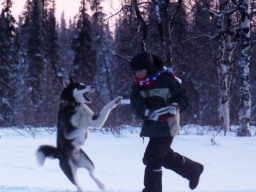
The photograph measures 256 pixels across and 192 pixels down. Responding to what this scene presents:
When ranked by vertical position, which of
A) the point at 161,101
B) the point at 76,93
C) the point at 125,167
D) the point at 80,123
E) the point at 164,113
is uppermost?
the point at 76,93

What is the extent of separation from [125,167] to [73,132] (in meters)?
2.33

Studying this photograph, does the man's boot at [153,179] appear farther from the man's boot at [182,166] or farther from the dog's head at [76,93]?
the dog's head at [76,93]

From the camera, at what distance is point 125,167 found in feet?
23.9

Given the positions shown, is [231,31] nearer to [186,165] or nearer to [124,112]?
[186,165]

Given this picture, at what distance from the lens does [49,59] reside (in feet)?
136

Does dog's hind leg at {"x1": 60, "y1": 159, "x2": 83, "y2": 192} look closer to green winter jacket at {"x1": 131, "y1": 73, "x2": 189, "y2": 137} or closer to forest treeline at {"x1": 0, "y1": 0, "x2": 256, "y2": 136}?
green winter jacket at {"x1": 131, "y1": 73, "x2": 189, "y2": 137}

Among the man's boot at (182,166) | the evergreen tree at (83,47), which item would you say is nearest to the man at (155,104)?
the man's boot at (182,166)

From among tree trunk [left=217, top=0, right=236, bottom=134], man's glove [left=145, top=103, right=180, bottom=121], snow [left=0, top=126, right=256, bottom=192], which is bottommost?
snow [left=0, top=126, right=256, bottom=192]

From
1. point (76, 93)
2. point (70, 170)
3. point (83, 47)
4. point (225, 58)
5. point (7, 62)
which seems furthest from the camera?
point (83, 47)

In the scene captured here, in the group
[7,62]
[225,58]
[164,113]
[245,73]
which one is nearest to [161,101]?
[164,113]

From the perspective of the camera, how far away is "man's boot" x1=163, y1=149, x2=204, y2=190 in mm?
4746

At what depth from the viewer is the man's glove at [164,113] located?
4270 millimetres

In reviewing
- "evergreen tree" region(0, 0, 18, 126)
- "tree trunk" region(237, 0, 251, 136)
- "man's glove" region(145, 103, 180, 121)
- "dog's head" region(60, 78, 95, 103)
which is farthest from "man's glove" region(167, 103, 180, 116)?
"evergreen tree" region(0, 0, 18, 126)

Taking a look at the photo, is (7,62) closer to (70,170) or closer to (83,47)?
(83,47)
